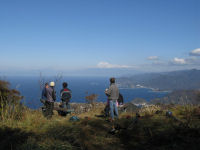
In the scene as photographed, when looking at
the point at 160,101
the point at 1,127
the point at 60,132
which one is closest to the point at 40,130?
the point at 60,132

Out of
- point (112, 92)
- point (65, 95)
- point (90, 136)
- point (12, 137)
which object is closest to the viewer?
point (12, 137)

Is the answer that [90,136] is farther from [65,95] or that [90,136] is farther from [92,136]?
[65,95]

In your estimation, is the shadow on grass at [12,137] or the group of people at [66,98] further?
the group of people at [66,98]

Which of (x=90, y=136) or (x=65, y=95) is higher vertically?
(x=65, y=95)

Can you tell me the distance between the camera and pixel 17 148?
4332mm

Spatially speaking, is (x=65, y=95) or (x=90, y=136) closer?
(x=90, y=136)

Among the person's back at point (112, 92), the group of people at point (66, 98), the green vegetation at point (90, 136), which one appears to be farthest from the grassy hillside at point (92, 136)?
the person's back at point (112, 92)

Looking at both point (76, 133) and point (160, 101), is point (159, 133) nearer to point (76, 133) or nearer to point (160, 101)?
point (76, 133)

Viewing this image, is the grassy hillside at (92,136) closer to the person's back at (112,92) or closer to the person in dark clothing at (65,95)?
the person's back at (112,92)

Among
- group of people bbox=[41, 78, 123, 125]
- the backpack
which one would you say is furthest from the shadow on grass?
the backpack

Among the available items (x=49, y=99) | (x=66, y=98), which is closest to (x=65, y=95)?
(x=66, y=98)

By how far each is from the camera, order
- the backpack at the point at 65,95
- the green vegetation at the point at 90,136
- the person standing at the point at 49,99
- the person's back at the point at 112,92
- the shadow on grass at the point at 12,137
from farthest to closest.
A: the backpack at the point at 65,95 → the person standing at the point at 49,99 → the person's back at the point at 112,92 → the shadow on grass at the point at 12,137 → the green vegetation at the point at 90,136

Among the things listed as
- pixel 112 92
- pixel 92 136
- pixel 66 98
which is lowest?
pixel 92 136

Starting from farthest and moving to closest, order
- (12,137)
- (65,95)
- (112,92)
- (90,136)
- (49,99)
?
1. (65,95)
2. (49,99)
3. (112,92)
4. (90,136)
5. (12,137)
